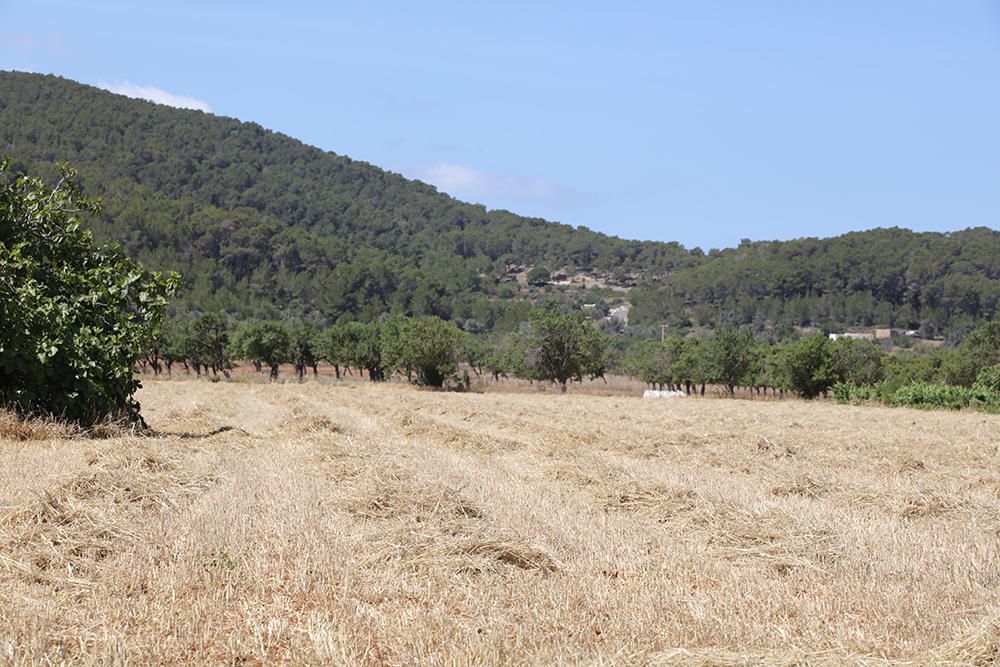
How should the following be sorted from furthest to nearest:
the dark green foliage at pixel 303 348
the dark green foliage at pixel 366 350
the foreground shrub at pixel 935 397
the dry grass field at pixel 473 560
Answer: the dark green foliage at pixel 303 348, the dark green foliage at pixel 366 350, the foreground shrub at pixel 935 397, the dry grass field at pixel 473 560

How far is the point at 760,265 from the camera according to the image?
173250mm

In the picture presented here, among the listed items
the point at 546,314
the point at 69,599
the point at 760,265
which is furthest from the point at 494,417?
the point at 760,265

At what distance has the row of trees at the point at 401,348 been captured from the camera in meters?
69.6

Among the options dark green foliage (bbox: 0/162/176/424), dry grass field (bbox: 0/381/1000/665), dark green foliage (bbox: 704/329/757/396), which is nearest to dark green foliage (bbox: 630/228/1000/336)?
dark green foliage (bbox: 704/329/757/396)

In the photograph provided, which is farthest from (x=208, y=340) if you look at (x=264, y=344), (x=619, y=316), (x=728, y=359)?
(x=619, y=316)

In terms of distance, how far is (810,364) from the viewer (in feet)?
204

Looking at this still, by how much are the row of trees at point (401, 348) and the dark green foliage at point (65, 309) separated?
49.6 meters

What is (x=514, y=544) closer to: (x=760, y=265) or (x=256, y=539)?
(x=256, y=539)

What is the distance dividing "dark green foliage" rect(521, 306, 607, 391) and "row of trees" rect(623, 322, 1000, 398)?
12.0 metres

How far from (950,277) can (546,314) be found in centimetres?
10616

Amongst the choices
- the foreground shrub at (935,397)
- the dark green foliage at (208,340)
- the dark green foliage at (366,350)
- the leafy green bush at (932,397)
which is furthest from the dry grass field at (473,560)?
the dark green foliage at (208,340)

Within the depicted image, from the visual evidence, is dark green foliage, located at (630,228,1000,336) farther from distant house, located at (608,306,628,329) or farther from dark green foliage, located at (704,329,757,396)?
dark green foliage, located at (704,329,757,396)

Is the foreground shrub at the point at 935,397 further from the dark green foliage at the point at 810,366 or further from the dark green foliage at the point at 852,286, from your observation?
the dark green foliage at the point at 852,286

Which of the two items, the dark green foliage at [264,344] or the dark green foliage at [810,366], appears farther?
the dark green foliage at [264,344]
